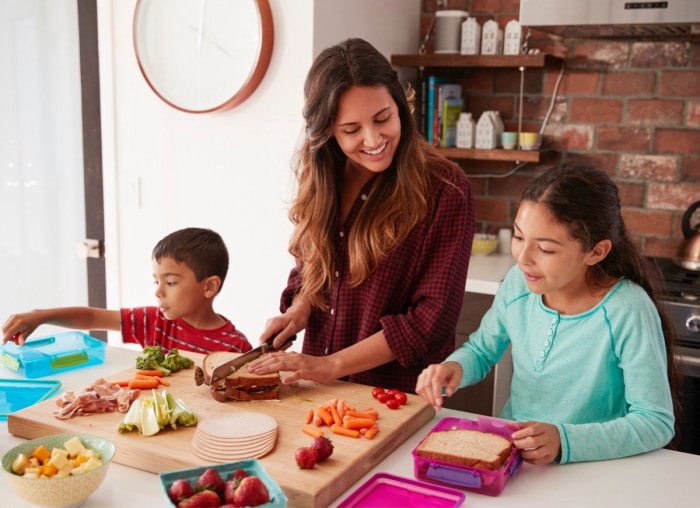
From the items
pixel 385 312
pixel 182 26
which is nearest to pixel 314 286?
pixel 385 312

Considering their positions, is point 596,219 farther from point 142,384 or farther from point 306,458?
point 142,384

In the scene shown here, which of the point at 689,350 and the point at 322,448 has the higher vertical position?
the point at 322,448

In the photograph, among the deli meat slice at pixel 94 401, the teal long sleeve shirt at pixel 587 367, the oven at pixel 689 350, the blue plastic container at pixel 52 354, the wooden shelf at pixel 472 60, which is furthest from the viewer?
the wooden shelf at pixel 472 60

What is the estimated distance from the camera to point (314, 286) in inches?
73.1

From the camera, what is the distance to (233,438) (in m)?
1.32

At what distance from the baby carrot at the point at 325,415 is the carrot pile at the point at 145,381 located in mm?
373

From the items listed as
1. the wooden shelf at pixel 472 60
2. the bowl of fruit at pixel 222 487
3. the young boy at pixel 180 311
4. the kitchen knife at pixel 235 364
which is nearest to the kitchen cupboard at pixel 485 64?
the wooden shelf at pixel 472 60

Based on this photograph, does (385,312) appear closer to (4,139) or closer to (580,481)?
(580,481)

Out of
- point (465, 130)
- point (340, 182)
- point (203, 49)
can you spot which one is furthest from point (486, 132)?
point (340, 182)

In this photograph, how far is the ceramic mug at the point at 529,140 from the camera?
113 inches

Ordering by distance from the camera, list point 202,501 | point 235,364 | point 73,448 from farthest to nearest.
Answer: point 235,364 < point 73,448 < point 202,501

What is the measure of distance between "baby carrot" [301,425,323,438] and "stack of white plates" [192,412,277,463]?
5 centimetres

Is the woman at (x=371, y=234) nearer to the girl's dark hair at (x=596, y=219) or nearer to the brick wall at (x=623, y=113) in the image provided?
the girl's dark hair at (x=596, y=219)

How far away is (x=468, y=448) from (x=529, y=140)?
181cm
